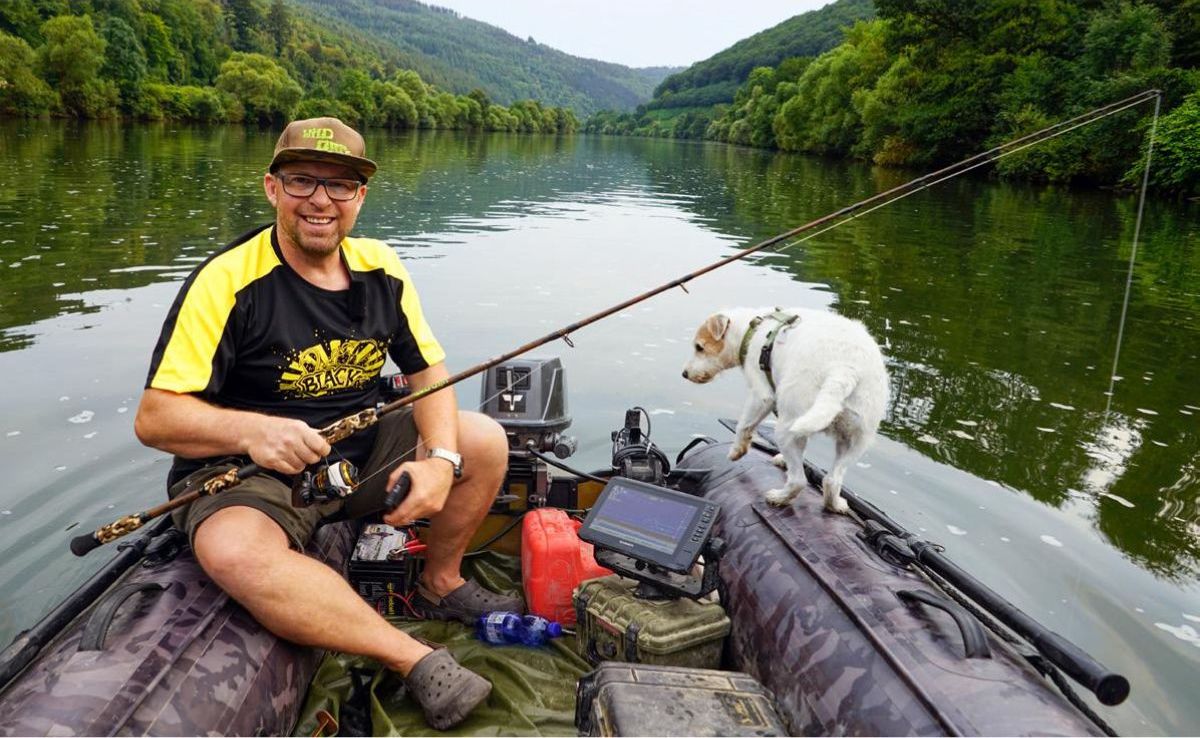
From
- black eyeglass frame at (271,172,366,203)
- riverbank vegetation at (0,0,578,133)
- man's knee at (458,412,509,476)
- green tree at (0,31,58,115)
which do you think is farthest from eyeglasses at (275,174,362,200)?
green tree at (0,31,58,115)

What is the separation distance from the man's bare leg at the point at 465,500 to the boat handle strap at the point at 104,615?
1.32 m

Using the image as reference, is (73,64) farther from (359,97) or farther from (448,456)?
(448,456)

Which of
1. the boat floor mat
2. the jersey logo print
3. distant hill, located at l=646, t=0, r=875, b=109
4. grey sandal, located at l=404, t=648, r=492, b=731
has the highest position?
distant hill, located at l=646, t=0, r=875, b=109

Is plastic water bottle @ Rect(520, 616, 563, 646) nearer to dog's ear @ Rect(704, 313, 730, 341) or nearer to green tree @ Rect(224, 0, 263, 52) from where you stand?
dog's ear @ Rect(704, 313, 730, 341)

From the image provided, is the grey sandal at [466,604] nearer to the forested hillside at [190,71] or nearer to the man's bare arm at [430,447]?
the man's bare arm at [430,447]

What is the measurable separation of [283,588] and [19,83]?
214 feet

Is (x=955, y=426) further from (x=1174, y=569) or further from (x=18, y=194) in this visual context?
(x=18, y=194)

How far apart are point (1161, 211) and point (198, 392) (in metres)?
32.0

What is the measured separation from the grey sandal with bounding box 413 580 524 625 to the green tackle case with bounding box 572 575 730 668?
0.58m

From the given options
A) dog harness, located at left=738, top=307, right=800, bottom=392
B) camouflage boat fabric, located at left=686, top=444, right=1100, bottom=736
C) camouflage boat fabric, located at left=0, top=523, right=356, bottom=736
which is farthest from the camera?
dog harness, located at left=738, top=307, right=800, bottom=392

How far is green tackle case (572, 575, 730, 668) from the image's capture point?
3.04 meters

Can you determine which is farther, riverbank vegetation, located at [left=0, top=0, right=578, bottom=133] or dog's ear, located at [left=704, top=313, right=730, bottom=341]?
riverbank vegetation, located at [left=0, top=0, right=578, bottom=133]

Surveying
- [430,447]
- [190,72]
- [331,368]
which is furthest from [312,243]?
[190,72]

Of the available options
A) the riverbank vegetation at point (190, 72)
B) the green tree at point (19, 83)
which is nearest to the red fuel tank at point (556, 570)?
the riverbank vegetation at point (190, 72)
